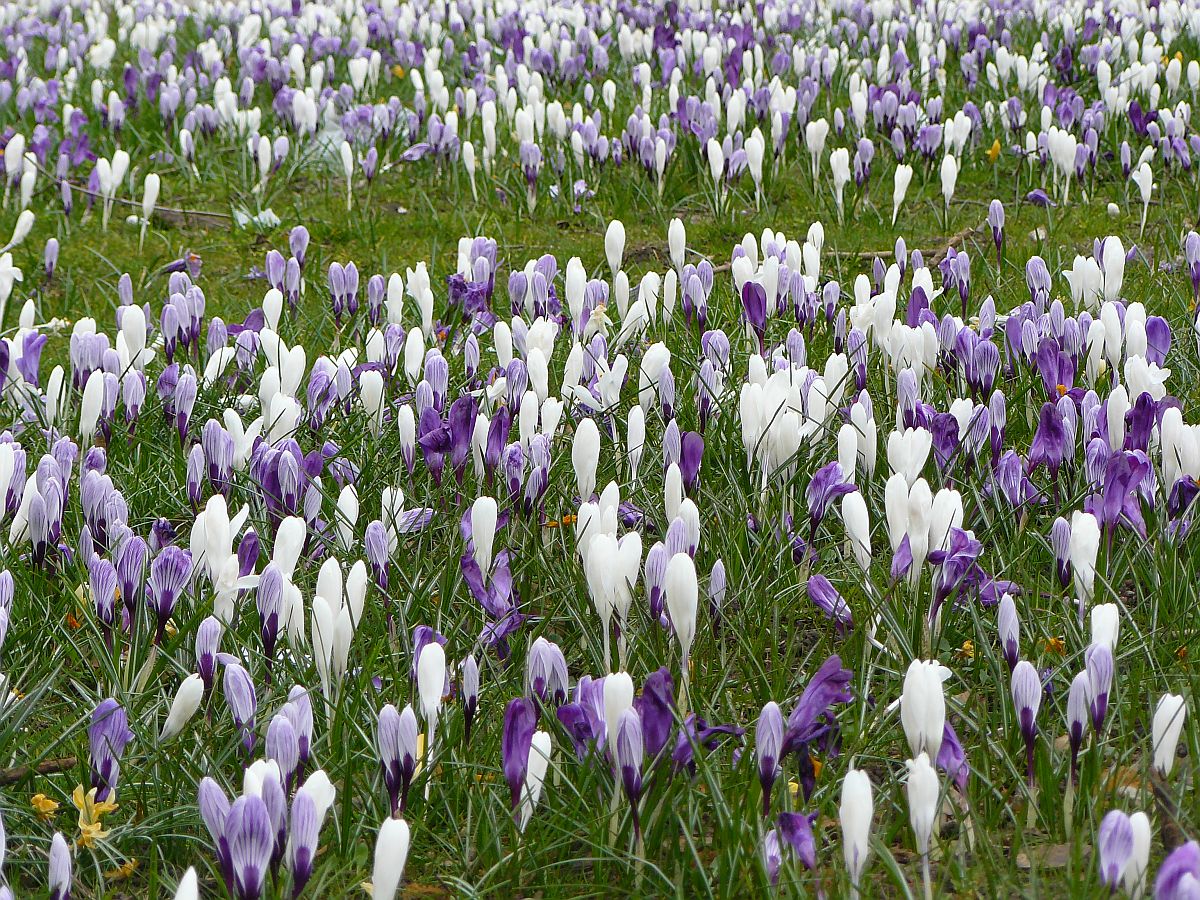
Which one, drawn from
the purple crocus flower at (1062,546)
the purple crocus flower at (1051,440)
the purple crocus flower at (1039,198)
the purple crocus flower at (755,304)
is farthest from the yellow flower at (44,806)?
the purple crocus flower at (1039,198)

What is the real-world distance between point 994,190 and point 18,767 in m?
6.13

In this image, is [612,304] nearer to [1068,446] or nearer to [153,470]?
[153,470]

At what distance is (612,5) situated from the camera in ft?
40.1

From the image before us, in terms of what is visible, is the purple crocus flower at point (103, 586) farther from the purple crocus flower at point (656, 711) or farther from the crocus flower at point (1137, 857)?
the crocus flower at point (1137, 857)

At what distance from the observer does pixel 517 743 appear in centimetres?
221

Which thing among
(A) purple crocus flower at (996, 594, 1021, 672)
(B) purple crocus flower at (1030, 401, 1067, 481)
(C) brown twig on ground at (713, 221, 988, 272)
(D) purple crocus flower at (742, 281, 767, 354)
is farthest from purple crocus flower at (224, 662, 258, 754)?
(C) brown twig on ground at (713, 221, 988, 272)

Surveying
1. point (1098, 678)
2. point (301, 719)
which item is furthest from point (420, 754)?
point (1098, 678)

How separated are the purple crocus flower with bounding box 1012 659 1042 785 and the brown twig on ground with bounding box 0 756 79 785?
179 cm

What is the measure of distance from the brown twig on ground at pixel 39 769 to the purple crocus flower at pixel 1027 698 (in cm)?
179

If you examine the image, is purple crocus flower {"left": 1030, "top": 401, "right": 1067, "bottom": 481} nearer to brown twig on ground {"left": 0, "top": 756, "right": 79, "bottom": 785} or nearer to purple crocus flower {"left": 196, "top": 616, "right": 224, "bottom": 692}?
purple crocus flower {"left": 196, "top": 616, "right": 224, "bottom": 692}

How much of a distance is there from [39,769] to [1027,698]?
73.7 inches

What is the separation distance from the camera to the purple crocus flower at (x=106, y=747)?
2.38 metres

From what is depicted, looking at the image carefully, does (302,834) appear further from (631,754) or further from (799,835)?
(799,835)

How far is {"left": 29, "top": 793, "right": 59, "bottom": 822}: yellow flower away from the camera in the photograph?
2.42 metres
